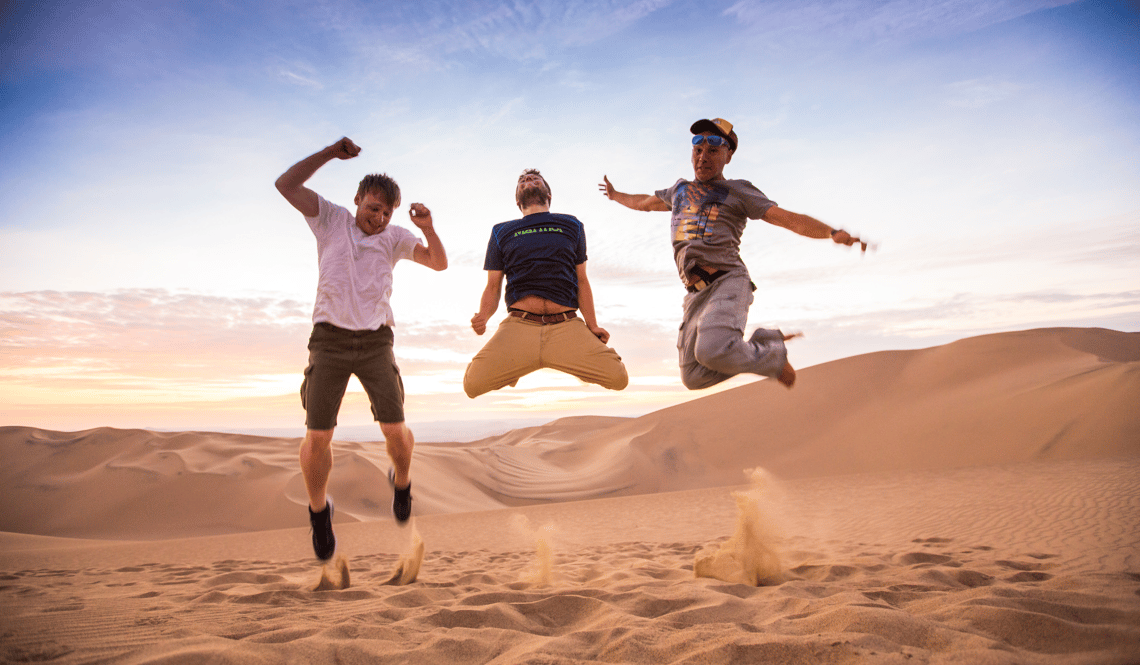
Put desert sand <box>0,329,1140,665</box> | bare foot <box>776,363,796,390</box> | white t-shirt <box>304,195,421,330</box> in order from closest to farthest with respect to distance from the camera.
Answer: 1. desert sand <box>0,329,1140,665</box>
2. white t-shirt <box>304,195,421,330</box>
3. bare foot <box>776,363,796,390</box>

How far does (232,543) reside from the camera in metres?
11.2

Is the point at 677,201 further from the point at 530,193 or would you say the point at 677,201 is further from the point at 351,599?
the point at 351,599

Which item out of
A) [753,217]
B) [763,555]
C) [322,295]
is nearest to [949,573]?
[763,555]

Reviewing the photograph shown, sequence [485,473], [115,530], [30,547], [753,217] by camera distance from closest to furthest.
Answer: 1. [753,217]
2. [30,547]
3. [115,530]
4. [485,473]

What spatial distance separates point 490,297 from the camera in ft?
14.4

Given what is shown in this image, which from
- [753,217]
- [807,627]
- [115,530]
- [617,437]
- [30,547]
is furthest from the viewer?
[617,437]

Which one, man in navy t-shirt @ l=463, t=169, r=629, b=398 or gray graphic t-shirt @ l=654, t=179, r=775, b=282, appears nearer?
man in navy t-shirt @ l=463, t=169, r=629, b=398

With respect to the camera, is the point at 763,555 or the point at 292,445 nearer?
the point at 763,555

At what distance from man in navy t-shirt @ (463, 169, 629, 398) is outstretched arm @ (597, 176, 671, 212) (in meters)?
0.83

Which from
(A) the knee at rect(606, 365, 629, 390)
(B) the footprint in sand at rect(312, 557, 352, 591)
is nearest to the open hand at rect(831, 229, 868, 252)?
(A) the knee at rect(606, 365, 629, 390)

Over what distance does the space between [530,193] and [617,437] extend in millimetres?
20544

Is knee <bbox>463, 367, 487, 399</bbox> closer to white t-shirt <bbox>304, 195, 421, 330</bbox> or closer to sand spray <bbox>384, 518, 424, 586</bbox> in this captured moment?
white t-shirt <bbox>304, 195, 421, 330</bbox>

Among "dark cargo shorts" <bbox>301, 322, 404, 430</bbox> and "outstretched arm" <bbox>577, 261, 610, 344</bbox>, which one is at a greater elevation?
"outstretched arm" <bbox>577, 261, 610, 344</bbox>

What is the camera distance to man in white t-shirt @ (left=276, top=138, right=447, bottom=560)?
4.13 meters
